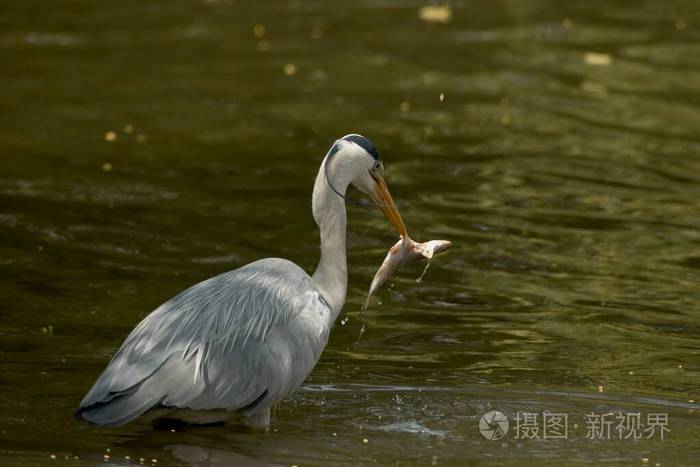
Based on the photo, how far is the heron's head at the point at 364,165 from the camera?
8.20 metres

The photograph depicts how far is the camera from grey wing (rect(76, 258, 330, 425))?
7.12m

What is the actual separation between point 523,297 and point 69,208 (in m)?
4.01

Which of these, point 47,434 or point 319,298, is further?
point 319,298

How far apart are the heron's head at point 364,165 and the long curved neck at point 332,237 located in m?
0.08

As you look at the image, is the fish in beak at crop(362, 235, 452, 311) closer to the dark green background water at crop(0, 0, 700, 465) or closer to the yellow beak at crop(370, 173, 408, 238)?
the yellow beak at crop(370, 173, 408, 238)

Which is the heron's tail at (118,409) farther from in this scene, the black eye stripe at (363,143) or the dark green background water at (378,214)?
the black eye stripe at (363,143)

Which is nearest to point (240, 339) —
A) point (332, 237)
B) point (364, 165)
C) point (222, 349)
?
point (222, 349)

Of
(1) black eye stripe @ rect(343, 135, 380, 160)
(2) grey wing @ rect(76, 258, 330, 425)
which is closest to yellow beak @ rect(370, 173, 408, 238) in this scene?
(1) black eye stripe @ rect(343, 135, 380, 160)

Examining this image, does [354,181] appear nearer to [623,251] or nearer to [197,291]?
[197,291]

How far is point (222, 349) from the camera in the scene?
761cm

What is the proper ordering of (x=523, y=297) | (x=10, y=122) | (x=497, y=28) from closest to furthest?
(x=523, y=297)
(x=10, y=122)
(x=497, y=28)

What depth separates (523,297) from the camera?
10156 millimetres

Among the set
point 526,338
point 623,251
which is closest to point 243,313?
point 526,338

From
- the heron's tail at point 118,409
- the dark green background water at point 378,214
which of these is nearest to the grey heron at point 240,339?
the heron's tail at point 118,409
